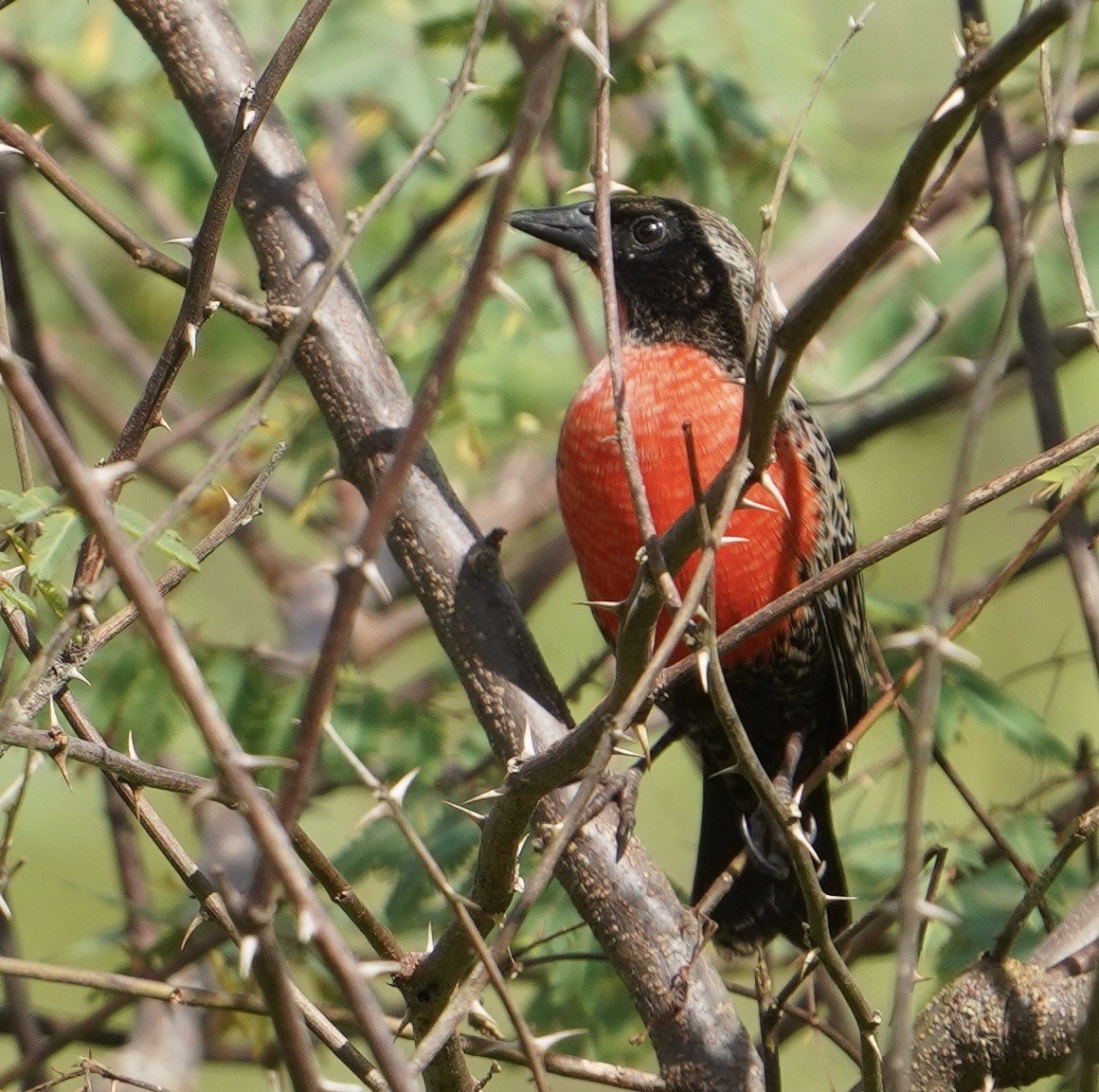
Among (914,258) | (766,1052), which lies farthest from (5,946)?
(914,258)

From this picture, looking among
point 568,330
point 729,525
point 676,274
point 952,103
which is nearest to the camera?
point 952,103

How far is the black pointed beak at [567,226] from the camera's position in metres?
4.33

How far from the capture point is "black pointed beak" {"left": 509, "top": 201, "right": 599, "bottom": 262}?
4328 millimetres

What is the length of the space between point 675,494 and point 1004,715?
1.02 m

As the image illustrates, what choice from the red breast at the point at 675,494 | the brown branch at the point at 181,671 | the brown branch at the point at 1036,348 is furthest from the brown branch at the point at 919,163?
the red breast at the point at 675,494

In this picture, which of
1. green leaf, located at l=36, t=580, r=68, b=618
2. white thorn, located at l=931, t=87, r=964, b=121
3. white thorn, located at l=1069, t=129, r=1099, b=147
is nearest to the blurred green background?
green leaf, located at l=36, t=580, r=68, b=618

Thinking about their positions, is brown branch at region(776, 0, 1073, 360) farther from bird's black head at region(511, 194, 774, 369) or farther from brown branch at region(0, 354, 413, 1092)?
bird's black head at region(511, 194, 774, 369)

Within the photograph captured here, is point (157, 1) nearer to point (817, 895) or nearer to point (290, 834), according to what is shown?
point (290, 834)

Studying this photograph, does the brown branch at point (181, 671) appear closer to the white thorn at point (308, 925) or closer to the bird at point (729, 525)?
the white thorn at point (308, 925)

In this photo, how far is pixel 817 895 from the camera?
91.5 inches

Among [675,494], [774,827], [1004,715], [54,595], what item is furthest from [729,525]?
[54,595]

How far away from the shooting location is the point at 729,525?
3.64 meters

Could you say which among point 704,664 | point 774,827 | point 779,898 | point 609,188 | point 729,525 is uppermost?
point 609,188

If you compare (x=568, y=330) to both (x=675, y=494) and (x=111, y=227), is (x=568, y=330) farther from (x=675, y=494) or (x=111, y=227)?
(x=111, y=227)
